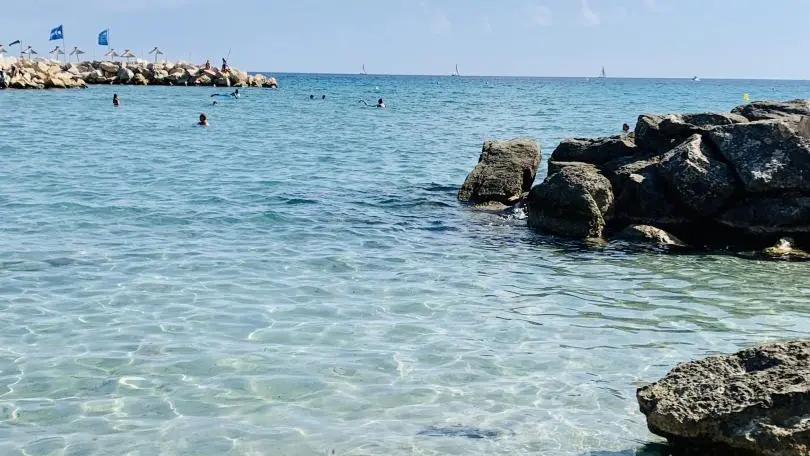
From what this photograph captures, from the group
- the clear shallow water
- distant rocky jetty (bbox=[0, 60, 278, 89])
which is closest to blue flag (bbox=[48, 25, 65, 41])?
distant rocky jetty (bbox=[0, 60, 278, 89])

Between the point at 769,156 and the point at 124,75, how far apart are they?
9159 centimetres

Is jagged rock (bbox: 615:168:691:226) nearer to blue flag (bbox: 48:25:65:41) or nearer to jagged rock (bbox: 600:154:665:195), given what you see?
jagged rock (bbox: 600:154:665:195)

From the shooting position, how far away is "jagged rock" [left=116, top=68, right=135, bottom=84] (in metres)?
95.4

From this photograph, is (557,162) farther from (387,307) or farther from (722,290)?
(387,307)

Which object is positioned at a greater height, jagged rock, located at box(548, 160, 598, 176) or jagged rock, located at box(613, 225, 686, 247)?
jagged rock, located at box(548, 160, 598, 176)

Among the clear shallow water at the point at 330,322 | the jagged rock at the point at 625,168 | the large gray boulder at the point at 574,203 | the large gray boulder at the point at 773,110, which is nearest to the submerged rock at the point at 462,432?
the clear shallow water at the point at 330,322

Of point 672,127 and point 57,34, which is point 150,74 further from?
point 672,127

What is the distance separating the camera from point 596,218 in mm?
14523

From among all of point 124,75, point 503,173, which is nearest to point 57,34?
point 124,75

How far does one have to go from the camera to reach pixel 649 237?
556 inches

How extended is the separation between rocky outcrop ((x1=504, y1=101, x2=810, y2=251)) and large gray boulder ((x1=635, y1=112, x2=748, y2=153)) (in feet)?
0.11

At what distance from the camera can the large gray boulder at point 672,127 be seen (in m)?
16.0

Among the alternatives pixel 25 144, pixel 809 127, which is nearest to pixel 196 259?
pixel 809 127

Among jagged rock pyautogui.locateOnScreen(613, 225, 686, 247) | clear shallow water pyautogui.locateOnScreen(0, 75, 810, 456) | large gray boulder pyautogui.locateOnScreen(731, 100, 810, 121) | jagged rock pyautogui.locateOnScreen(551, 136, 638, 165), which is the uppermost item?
large gray boulder pyautogui.locateOnScreen(731, 100, 810, 121)
